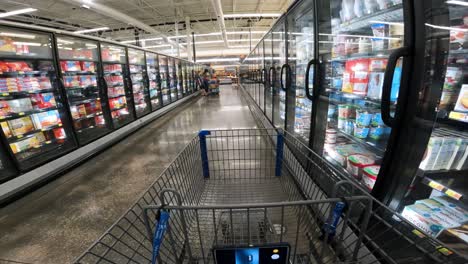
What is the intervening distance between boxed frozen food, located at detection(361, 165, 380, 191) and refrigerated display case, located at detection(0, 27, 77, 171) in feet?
13.3

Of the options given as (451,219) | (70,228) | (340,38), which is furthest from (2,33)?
(451,219)

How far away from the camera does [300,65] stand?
2.97 m

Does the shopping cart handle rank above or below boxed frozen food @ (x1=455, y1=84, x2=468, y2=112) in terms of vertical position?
below

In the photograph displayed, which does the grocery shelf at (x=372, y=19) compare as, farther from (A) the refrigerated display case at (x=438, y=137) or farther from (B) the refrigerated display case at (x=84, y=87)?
(B) the refrigerated display case at (x=84, y=87)

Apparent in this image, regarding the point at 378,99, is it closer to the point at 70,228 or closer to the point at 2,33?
the point at 70,228

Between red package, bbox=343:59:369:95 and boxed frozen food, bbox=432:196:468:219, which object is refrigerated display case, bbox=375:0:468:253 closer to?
boxed frozen food, bbox=432:196:468:219

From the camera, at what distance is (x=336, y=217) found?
853mm

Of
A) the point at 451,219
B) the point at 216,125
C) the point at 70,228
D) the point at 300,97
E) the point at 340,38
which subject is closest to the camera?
the point at 451,219

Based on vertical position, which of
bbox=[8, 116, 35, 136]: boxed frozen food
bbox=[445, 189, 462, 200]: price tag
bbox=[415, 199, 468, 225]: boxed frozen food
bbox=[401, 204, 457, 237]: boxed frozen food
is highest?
bbox=[8, 116, 35, 136]: boxed frozen food

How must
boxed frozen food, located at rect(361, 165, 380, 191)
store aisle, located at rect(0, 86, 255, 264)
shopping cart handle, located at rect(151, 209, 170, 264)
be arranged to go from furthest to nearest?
store aisle, located at rect(0, 86, 255, 264) → boxed frozen food, located at rect(361, 165, 380, 191) → shopping cart handle, located at rect(151, 209, 170, 264)

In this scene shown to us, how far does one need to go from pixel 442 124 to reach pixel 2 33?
4.57 metres

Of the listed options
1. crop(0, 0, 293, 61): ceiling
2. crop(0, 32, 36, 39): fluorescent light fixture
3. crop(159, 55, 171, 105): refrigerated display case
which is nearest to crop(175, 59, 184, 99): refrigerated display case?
crop(159, 55, 171, 105): refrigerated display case

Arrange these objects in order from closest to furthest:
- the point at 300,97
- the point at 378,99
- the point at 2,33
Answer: the point at 378,99 < the point at 2,33 < the point at 300,97

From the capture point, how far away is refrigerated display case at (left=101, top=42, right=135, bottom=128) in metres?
4.91
